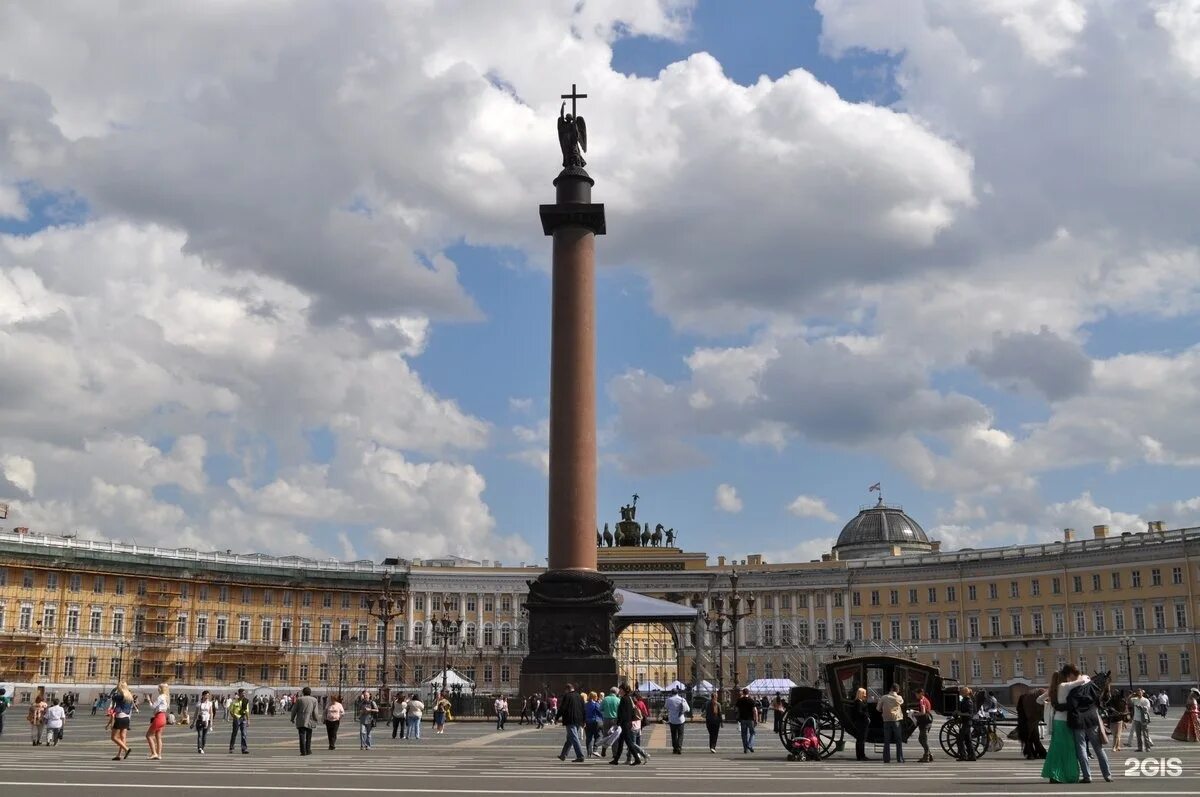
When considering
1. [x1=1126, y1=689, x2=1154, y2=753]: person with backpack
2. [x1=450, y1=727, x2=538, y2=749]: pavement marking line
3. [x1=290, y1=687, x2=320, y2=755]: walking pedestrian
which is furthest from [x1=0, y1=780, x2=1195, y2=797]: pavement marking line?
[x1=450, y1=727, x2=538, y2=749]: pavement marking line

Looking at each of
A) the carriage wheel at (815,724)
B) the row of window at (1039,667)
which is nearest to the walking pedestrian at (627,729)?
the carriage wheel at (815,724)

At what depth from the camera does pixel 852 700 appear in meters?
27.2

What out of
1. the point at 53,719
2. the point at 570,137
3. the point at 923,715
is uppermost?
the point at 570,137

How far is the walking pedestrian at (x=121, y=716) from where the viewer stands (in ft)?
85.6

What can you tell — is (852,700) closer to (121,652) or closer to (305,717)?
(305,717)

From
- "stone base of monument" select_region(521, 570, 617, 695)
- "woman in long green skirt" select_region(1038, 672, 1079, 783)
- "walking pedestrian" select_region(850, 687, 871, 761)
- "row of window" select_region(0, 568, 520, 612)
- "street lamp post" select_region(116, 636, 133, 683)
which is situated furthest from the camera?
"row of window" select_region(0, 568, 520, 612)

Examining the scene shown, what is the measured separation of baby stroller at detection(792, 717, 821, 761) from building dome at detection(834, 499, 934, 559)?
379 ft

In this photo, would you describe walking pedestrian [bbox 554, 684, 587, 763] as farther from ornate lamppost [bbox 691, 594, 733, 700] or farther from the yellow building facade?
the yellow building facade

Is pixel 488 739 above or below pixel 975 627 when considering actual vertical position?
below

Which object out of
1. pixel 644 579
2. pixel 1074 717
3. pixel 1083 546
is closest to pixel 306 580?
pixel 644 579

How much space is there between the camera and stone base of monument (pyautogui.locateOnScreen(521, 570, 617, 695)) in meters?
44.2

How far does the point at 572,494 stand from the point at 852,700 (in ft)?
63.8

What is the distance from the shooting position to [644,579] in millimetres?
128625

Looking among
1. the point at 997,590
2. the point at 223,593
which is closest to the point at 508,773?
the point at 223,593
